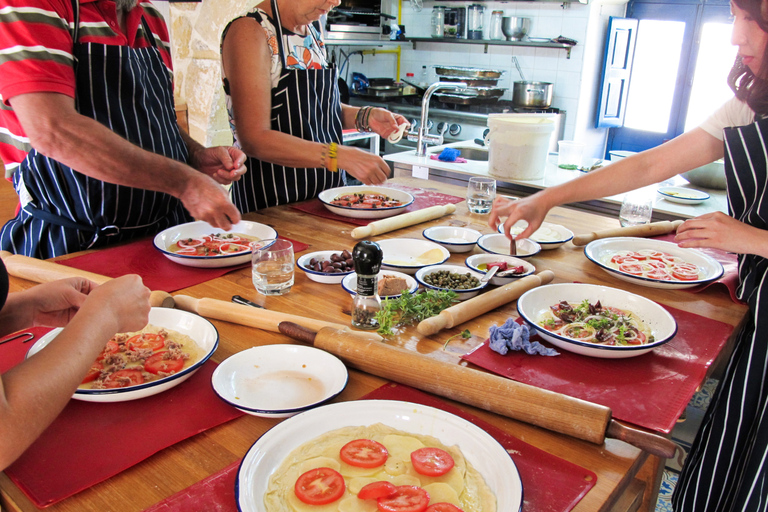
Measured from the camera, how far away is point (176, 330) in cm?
135

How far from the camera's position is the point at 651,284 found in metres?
1.79

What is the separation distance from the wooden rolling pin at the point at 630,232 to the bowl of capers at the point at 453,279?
0.62 metres

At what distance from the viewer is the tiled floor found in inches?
94.5

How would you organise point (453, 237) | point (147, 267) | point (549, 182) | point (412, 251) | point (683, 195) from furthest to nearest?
point (549, 182) < point (683, 195) < point (453, 237) < point (412, 251) < point (147, 267)

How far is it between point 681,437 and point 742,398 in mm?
1445

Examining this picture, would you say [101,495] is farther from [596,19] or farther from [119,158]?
[596,19]

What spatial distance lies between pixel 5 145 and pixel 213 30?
133 inches

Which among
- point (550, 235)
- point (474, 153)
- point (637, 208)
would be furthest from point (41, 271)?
point (474, 153)

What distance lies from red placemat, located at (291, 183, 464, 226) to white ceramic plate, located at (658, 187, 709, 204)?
142cm

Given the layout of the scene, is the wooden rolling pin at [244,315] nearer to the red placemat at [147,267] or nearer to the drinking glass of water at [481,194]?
the red placemat at [147,267]

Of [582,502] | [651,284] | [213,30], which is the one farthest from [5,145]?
[213,30]

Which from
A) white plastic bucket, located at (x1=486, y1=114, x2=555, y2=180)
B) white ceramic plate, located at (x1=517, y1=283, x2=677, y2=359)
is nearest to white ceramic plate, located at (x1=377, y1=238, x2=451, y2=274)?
white ceramic plate, located at (x1=517, y1=283, x2=677, y2=359)

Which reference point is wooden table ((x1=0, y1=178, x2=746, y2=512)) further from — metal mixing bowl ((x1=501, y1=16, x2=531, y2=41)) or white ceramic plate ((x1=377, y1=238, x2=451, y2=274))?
metal mixing bowl ((x1=501, y1=16, x2=531, y2=41))

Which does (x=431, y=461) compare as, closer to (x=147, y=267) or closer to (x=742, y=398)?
(x=742, y=398)
